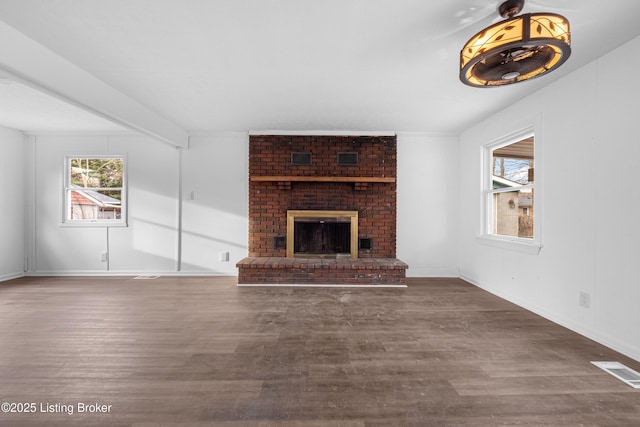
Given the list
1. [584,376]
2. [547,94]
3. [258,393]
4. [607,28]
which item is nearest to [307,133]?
[547,94]

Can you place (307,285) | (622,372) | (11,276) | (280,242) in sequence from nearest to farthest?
(622,372)
(307,285)
(11,276)
(280,242)

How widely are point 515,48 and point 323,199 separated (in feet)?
10.7

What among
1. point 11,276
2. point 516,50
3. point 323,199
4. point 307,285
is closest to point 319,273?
point 307,285

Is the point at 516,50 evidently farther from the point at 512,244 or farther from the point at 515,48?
the point at 512,244

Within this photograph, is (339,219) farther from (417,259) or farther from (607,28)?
(607,28)

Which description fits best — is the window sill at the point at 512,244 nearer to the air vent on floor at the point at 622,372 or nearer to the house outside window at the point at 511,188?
the house outside window at the point at 511,188

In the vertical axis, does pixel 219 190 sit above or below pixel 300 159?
below

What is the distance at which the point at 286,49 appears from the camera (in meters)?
2.19

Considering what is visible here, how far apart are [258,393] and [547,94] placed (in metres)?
3.89

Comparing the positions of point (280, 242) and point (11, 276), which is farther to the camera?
point (280, 242)

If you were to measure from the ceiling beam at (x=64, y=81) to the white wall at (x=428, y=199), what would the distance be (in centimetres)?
397

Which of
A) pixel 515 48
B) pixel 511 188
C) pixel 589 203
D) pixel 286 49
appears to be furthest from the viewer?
pixel 511 188

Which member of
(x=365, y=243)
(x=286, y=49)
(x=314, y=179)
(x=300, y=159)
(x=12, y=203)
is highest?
(x=286, y=49)

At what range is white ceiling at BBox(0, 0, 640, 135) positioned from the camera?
1.77 metres
